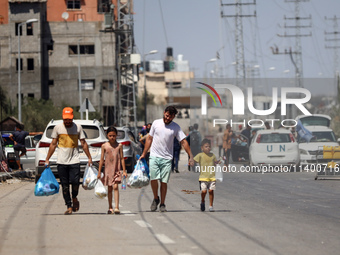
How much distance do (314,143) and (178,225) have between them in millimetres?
23830

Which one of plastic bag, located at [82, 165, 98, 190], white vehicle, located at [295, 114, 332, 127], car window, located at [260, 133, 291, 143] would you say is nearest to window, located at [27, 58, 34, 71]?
white vehicle, located at [295, 114, 332, 127]

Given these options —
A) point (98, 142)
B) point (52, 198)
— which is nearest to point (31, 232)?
point (52, 198)

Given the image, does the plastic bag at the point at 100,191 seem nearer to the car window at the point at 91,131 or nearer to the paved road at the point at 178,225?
the paved road at the point at 178,225

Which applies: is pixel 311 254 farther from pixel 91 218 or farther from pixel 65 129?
pixel 65 129

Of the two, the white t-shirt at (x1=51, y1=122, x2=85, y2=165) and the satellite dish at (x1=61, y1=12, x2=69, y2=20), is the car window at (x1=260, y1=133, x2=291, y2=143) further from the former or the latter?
the satellite dish at (x1=61, y1=12, x2=69, y2=20)

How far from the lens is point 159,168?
14.1 metres

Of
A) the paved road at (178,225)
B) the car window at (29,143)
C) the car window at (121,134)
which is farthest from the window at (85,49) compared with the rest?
the paved road at (178,225)

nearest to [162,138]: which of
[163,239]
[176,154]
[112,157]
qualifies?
[112,157]

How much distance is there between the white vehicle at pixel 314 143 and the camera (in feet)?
112

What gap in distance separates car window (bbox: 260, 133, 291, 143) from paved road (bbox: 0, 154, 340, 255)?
46.0ft

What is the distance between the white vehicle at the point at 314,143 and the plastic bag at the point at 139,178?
1867 cm

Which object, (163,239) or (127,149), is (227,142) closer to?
(127,149)

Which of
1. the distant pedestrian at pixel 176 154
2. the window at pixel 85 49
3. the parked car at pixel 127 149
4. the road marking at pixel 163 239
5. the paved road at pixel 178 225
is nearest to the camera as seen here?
the paved road at pixel 178 225

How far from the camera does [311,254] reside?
879 centimetres
